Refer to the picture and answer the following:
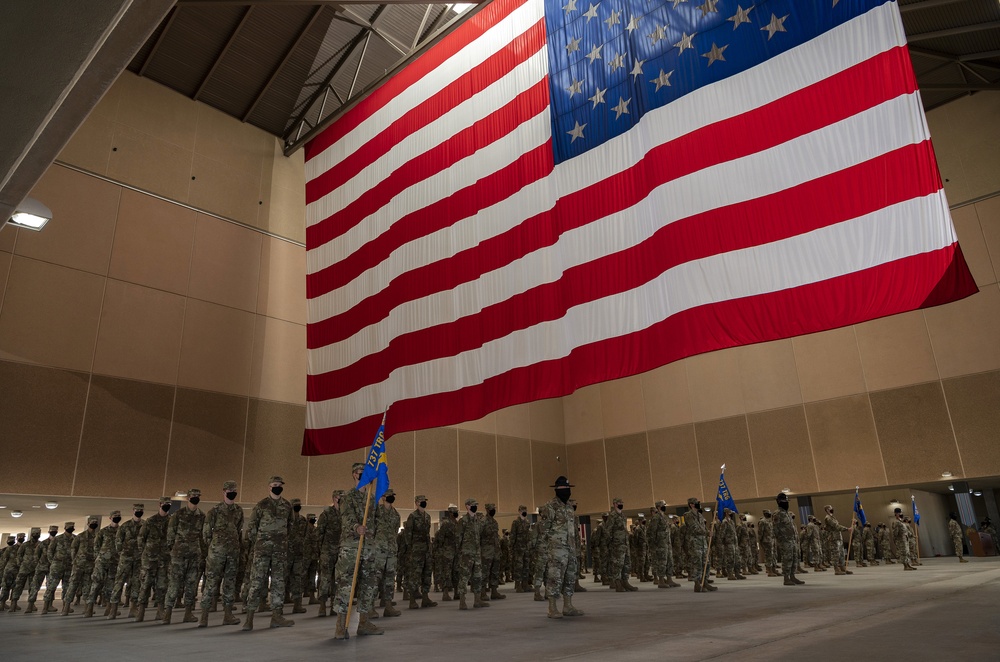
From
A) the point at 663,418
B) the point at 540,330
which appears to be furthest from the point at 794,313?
the point at 663,418

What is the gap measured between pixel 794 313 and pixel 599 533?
321 inches

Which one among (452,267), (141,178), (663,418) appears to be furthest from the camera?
(663,418)

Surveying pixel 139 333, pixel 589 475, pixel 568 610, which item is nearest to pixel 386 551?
pixel 568 610

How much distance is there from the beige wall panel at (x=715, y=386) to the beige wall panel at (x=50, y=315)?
16.2 metres

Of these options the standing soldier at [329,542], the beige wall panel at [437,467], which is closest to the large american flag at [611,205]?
the standing soldier at [329,542]

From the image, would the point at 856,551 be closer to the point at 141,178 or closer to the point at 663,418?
the point at 663,418

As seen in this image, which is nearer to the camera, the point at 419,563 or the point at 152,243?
the point at 419,563

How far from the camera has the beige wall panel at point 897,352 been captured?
16.7 meters

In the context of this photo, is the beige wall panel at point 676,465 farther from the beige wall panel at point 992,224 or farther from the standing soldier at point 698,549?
the standing soldier at point 698,549

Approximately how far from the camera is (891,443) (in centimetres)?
1670

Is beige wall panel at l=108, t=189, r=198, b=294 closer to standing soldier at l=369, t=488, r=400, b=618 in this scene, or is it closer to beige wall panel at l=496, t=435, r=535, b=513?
standing soldier at l=369, t=488, r=400, b=618

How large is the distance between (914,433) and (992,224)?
228 inches

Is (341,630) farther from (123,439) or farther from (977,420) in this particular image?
(977,420)

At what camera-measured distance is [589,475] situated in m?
22.3
